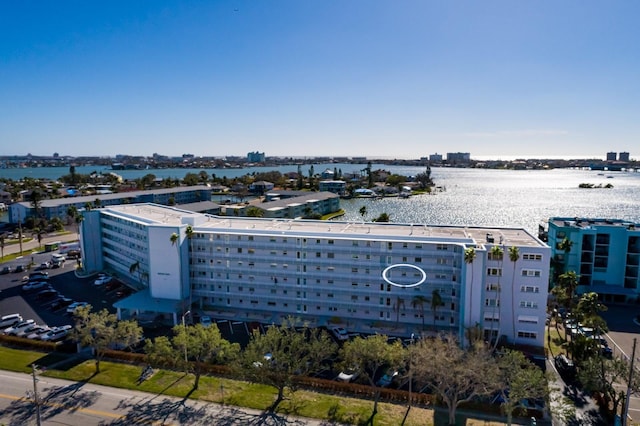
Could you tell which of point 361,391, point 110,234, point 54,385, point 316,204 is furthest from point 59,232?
point 361,391

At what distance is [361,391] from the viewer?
3616 cm

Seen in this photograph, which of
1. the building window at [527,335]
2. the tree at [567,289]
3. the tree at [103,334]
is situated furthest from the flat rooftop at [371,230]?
the tree at [103,334]

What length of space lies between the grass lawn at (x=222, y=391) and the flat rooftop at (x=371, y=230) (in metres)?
18.4

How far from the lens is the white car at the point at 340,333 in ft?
151

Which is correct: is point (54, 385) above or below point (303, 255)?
below

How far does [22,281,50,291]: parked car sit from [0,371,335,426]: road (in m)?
29.7

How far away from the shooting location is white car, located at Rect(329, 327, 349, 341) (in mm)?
46031

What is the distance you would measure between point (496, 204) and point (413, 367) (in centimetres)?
15896

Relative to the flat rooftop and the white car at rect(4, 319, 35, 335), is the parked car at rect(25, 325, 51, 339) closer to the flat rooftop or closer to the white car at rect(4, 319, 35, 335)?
the white car at rect(4, 319, 35, 335)

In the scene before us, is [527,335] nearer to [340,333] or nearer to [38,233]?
[340,333]

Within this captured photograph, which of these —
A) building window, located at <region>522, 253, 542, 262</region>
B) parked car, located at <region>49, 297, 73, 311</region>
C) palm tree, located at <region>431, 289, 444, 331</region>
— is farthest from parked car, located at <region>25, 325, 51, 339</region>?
building window, located at <region>522, 253, 542, 262</region>

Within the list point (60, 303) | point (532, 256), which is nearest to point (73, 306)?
point (60, 303)

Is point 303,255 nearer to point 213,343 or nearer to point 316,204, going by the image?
point 213,343

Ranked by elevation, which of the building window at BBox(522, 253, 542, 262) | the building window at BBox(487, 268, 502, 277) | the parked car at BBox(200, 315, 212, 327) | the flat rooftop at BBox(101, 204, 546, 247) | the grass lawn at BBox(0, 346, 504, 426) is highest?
the flat rooftop at BBox(101, 204, 546, 247)
